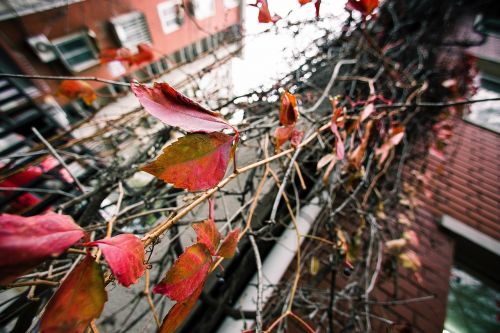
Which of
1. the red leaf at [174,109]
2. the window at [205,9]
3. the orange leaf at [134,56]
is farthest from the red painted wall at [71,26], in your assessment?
the red leaf at [174,109]

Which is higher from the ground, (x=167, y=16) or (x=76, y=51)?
(x=167, y=16)

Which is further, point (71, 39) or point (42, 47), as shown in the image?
point (71, 39)

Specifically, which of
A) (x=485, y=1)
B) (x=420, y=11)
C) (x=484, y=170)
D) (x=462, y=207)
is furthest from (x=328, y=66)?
(x=485, y=1)

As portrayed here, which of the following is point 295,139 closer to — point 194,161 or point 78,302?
point 194,161

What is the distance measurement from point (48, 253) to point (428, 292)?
2.54 meters

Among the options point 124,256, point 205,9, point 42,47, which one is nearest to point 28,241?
point 124,256

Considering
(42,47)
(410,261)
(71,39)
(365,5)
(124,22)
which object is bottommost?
(410,261)

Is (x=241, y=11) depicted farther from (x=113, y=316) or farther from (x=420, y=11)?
(x=113, y=316)

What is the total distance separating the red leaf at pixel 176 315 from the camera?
33 cm

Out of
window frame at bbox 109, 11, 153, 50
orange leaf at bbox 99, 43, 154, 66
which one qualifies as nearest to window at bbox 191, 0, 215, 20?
window frame at bbox 109, 11, 153, 50

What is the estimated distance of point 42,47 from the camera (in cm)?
567

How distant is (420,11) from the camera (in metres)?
2.59

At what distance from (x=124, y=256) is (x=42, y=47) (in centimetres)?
807

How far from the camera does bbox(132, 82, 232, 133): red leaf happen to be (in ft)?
0.99
